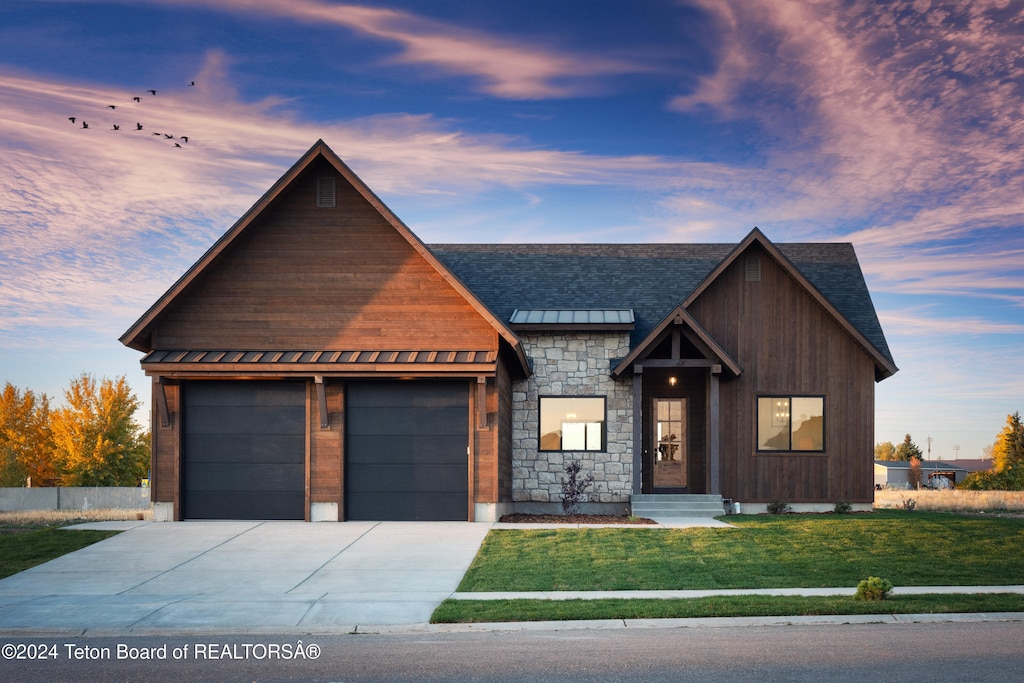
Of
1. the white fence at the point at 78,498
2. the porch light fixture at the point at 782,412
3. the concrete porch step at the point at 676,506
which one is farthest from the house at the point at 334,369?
the white fence at the point at 78,498

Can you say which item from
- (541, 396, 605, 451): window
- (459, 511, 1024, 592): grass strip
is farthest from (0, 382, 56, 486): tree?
(459, 511, 1024, 592): grass strip

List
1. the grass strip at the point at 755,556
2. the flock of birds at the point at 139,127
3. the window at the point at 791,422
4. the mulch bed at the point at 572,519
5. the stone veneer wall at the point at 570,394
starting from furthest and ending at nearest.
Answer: the window at the point at 791,422 → the stone veneer wall at the point at 570,394 → the mulch bed at the point at 572,519 → the flock of birds at the point at 139,127 → the grass strip at the point at 755,556

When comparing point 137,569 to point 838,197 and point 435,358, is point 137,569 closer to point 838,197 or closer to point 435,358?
point 435,358

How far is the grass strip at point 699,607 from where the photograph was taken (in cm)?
967

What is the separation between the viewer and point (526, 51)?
17797 mm

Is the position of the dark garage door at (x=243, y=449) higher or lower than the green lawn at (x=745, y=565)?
higher

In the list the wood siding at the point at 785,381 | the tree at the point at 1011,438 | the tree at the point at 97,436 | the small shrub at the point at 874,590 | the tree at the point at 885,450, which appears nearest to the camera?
the small shrub at the point at 874,590

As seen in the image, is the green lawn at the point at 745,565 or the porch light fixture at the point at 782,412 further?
the porch light fixture at the point at 782,412

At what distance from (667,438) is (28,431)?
139 ft

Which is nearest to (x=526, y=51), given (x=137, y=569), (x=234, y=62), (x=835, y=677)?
(x=234, y=62)

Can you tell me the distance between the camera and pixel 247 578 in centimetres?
1231

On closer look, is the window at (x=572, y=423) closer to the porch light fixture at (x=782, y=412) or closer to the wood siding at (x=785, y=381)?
the wood siding at (x=785, y=381)

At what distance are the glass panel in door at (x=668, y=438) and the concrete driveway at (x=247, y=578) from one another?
6578mm

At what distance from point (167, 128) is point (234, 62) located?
2.24 metres
